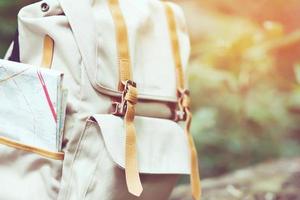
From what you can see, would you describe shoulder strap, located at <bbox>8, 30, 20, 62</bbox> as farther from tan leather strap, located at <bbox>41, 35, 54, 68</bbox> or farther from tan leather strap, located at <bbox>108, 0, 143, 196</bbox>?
tan leather strap, located at <bbox>108, 0, 143, 196</bbox>

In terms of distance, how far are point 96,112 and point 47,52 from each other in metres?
0.13

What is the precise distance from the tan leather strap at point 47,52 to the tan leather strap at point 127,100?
0.38 ft

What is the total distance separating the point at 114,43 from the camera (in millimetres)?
1079

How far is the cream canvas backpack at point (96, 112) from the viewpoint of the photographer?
3.36ft

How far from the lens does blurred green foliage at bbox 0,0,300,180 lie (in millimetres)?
1571

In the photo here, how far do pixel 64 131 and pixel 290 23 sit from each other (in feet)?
2.54

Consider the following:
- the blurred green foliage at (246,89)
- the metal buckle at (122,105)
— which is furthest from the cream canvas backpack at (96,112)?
the blurred green foliage at (246,89)

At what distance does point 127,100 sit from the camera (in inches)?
41.4

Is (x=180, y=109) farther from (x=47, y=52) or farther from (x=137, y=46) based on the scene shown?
(x=47, y=52)

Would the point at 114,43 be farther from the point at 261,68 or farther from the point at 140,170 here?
the point at 261,68

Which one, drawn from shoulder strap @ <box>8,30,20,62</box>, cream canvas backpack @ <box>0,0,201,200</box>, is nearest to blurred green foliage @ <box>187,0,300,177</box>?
cream canvas backpack @ <box>0,0,201,200</box>

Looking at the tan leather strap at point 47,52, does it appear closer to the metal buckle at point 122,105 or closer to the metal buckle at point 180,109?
the metal buckle at point 122,105

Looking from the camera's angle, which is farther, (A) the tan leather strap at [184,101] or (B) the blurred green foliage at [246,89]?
(B) the blurred green foliage at [246,89]

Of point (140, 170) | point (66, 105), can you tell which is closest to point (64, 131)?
point (66, 105)
